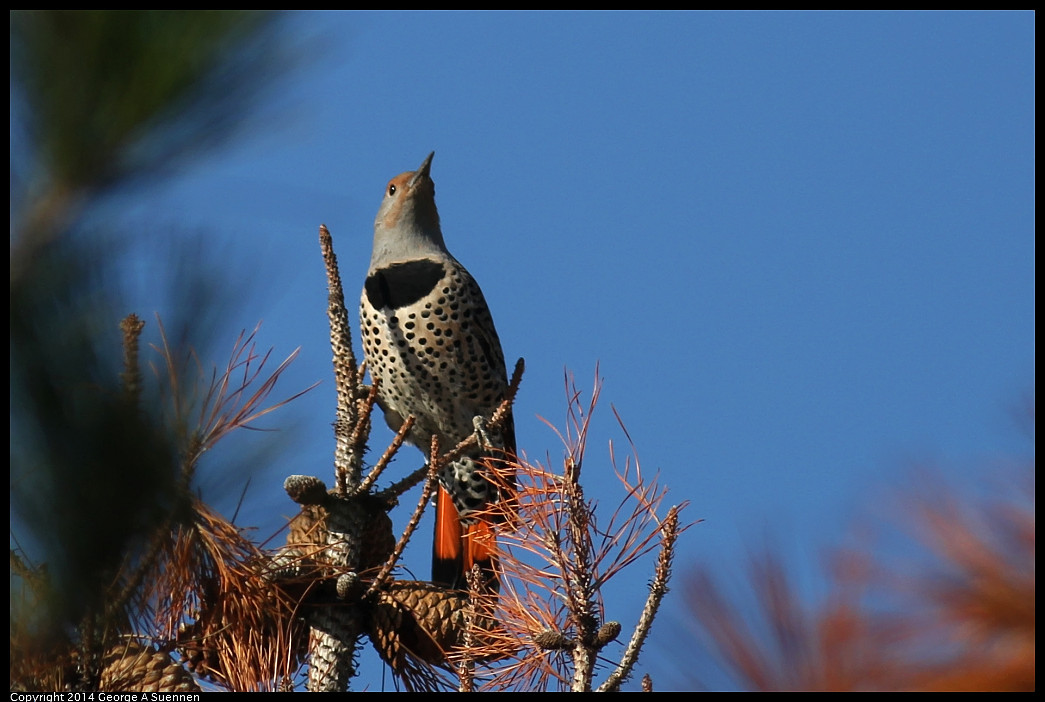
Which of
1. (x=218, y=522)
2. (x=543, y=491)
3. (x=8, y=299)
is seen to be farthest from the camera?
(x=218, y=522)

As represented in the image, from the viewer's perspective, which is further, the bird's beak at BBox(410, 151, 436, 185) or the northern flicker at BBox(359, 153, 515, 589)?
the bird's beak at BBox(410, 151, 436, 185)

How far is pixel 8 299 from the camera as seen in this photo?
1.47m

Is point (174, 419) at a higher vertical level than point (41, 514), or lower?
higher

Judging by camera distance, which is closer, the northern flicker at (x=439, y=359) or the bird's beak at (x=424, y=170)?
the northern flicker at (x=439, y=359)

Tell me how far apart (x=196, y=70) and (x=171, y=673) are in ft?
5.52

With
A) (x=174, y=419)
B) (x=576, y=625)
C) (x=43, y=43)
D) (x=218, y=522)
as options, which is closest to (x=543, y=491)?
(x=576, y=625)

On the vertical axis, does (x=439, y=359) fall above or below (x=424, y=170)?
below

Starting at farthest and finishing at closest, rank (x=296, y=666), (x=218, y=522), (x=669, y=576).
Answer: (x=296, y=666) → (x=218, y=522) → (x=669, y=576)

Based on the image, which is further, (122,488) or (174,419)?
(174,419)

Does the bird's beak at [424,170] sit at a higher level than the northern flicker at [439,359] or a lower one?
higher

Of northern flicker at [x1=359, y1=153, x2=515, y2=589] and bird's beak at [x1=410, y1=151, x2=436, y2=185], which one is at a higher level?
bird's beak at [x1=410, y1=151, x2=436, y2=185]

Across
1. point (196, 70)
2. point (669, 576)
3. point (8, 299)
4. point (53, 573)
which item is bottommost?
point (53, 573)

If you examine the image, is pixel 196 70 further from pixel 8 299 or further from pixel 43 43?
pixel 8 299

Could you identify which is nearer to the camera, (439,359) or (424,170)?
(439,359)
